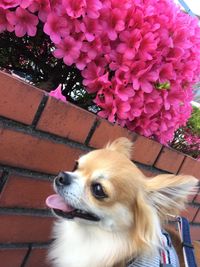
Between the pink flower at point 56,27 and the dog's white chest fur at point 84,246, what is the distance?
0.77 metres

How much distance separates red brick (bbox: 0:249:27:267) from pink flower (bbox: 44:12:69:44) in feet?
3.16

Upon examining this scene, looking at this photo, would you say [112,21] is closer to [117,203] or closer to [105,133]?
[105,133]

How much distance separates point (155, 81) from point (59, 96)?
18.0 inches

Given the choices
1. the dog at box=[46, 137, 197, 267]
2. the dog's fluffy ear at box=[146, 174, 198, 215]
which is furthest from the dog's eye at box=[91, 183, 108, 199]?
the dog's fluffy ear at box=[146, 174, 198, 215]

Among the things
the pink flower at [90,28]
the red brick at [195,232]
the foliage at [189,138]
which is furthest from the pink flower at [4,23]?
the red brick at [195,232]

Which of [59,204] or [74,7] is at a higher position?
[74,7]

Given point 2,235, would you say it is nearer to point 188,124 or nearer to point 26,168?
point 26,168

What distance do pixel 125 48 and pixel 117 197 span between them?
65cm

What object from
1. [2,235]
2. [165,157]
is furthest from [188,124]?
[2,235]

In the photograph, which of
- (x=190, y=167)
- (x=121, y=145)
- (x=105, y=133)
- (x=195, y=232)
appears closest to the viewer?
(x=121, y=145)

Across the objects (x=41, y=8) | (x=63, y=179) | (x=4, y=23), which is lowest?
(x=63, y=179)

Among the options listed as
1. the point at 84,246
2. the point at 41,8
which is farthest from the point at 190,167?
the point at 41,8

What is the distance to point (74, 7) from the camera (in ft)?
5.72

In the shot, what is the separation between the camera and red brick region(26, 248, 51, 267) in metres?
2.16
